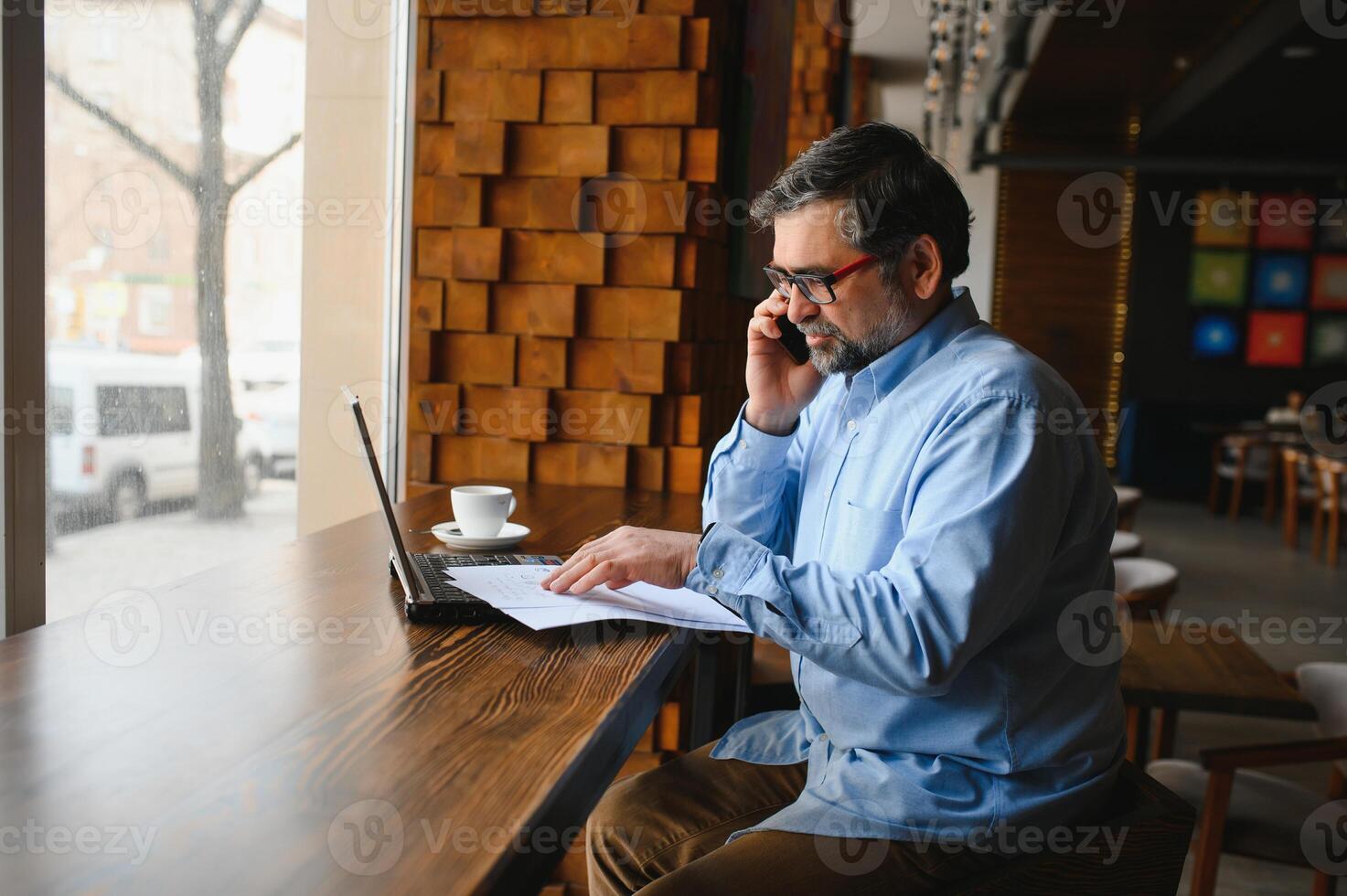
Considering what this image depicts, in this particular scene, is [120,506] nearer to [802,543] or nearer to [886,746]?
[802,543]

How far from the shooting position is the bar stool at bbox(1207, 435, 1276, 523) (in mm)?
8648

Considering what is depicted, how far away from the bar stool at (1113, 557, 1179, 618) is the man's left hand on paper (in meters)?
2.10

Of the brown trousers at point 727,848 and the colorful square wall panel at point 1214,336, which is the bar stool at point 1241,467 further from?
the brown trousers at point 727,848

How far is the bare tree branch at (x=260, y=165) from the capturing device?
7.01ft

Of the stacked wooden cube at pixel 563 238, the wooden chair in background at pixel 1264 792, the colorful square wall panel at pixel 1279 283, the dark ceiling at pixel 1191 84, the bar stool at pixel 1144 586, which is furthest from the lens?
the colorful square wall panel at pixel 1279 283

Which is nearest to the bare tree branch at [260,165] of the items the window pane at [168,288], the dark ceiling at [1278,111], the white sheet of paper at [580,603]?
the window pane at [168,288]

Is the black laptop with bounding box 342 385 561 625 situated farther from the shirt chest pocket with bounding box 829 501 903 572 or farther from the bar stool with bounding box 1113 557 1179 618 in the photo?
the bar stool with bounding box 1113 557 1179 618

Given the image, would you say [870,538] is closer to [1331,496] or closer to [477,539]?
[477,539]

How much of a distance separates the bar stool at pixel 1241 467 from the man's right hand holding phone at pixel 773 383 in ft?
25.9

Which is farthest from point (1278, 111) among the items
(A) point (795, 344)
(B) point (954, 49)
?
(A) point (795, 344)

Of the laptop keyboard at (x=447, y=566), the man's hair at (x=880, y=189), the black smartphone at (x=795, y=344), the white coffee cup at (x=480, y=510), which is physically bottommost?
the laptop keyboard at (x=447, y=566)

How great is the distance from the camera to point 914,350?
1.51 metres

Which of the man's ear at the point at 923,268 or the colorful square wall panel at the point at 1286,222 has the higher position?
the colorful square wall panel at the point at 1286,222

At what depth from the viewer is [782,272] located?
5.02 ft
